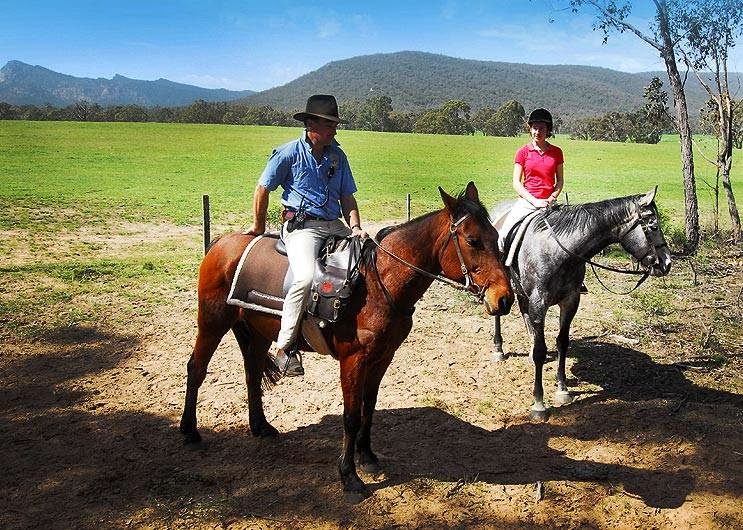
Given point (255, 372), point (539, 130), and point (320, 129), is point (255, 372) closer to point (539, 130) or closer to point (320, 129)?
point (320, 129)

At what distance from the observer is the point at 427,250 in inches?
172

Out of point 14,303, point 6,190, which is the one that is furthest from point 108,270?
point 6,190

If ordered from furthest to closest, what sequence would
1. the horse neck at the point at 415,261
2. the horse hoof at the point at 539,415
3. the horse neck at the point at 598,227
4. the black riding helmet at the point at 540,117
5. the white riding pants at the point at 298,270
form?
the black riding helmet at the point at 540,117, the horse hoof at the point at 539,415, the horse neck at the point at 598,227, the white riding pants at the point at 298,270, the horse neck at the point at 415,261

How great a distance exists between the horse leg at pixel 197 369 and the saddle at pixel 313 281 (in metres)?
0.56

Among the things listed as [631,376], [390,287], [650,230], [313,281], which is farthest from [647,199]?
[313,281]

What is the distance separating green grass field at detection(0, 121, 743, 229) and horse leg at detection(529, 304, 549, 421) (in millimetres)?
14638

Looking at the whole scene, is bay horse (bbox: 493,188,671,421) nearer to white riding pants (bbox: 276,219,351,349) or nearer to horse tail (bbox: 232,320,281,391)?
white riding pants (bbox: 276,219,351,349)

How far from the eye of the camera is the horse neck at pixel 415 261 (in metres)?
4.35

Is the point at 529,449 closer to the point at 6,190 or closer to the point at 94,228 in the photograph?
the point at 94,228

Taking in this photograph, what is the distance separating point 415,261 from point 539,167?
11.4 feet

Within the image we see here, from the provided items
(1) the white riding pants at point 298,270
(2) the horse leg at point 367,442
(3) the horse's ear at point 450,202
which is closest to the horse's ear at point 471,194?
(3) the horse's ear at point 450,202

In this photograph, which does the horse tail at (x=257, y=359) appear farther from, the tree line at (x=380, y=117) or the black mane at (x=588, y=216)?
the tree line at (x=380, y=117)

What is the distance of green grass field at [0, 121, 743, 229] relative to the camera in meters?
22.3

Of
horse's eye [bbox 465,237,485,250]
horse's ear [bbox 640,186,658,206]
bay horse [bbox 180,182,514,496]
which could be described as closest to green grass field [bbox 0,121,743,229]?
horse's ear [bbox 640,186,658,206]
